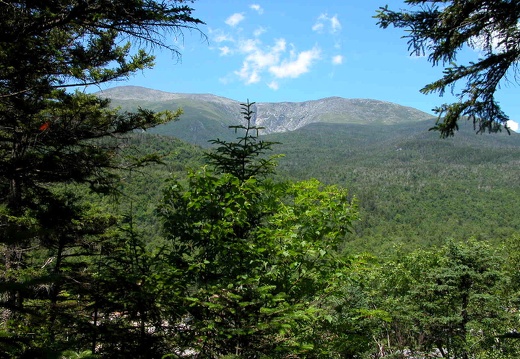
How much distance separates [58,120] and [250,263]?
521cm

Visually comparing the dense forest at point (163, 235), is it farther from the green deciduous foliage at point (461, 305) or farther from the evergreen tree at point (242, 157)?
the green deciduous foliage at point (461, 305)

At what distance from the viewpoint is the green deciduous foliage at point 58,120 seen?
3533 millimetres

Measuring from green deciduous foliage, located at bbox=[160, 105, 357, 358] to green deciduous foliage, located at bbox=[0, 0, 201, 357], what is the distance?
1097mm

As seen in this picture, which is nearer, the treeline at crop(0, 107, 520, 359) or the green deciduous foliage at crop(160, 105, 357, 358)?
the treeline at crop(0, 107, 520, 359)

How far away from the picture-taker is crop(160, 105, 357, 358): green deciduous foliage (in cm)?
360

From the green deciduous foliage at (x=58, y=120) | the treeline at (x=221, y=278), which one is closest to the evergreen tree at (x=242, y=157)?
the treeline at (x=221, y=278)

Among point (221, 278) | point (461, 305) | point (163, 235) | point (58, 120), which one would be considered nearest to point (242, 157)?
point (163, 235)

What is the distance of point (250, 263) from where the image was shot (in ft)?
13.2

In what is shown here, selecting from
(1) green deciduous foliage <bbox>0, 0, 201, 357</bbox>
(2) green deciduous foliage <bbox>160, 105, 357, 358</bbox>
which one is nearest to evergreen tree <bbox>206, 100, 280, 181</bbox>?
(2) green deciduous foliage <bbox>160, 105, 357, 358</bbox>

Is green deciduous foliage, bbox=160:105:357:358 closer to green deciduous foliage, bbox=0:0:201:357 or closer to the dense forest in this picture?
the dense forest

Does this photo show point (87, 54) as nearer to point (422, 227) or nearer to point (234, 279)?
point (234, 279)

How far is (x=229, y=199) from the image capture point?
4.25 metres

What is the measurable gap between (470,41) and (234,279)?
4065 millimetres

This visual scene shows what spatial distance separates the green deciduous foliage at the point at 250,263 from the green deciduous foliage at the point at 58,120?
3.60 feet
